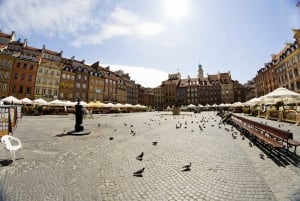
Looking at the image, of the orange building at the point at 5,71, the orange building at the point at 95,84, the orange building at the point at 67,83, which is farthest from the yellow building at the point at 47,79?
the orange building at the point at 95,84

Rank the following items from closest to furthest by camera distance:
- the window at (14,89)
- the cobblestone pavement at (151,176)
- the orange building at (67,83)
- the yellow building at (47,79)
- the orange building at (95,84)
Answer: the cobblestone pavement at (151,176) < the window at (14,89) < the yellow building at (47,79) < the orange building at (67,83) < the orange building at (95,84)

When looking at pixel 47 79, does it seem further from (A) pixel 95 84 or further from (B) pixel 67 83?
(A) pixel 95 84

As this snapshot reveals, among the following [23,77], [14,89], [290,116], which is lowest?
[290,116]

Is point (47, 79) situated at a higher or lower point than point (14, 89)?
higher

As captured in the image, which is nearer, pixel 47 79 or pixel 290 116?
pixel 290 116

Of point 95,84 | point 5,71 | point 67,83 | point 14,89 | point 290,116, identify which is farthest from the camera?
point 95,84

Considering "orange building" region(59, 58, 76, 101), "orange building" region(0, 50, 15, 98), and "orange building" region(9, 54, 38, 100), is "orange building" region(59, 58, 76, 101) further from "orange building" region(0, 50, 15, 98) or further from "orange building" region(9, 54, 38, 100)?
"orange building" region(0, 50, 15, 98)

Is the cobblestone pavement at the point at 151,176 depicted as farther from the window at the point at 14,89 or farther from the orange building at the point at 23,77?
the orange building at the point at 23,77

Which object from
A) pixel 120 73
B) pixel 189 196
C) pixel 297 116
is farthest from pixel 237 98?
pixel 189 196

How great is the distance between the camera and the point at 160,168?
17.0ft

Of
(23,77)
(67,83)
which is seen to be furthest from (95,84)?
(23,77)

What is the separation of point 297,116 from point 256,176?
1540 cm

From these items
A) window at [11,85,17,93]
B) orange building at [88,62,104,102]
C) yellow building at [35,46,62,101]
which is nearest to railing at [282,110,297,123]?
yellow building at [35,46,62,101]

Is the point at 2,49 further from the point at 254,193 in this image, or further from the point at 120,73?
the point at 254,193
